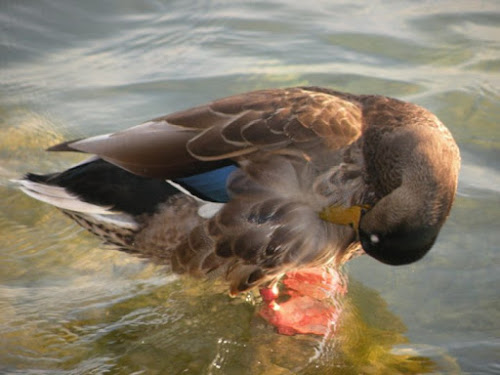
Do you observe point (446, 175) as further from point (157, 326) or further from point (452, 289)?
point (157, 326)

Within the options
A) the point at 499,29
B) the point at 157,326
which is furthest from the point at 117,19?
the point at 157,326

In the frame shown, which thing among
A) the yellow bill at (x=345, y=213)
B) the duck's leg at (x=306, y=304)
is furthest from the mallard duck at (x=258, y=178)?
the duck's leg at (x=306, y=304)

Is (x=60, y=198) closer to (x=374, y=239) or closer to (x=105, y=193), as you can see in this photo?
(x=105, y=193)

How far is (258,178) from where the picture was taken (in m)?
3.67

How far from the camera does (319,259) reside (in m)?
3.79

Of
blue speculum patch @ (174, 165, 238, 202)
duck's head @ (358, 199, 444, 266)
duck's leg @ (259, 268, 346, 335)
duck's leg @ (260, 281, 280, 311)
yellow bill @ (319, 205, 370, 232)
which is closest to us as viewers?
duck's head @ (358, 199, 444, 266)

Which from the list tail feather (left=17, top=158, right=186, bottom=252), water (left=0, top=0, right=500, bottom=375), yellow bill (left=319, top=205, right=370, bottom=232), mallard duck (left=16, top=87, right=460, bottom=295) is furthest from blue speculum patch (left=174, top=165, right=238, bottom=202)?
water (left=0, top=0, right=500, bottom=375)

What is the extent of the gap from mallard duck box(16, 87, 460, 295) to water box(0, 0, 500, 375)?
403 mm

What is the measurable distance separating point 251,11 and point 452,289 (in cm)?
475

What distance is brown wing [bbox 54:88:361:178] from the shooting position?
3668 mm

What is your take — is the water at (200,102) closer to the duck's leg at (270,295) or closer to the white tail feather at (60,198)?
the duck's leg at (270,295)

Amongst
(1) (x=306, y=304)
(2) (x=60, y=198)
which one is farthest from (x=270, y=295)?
(2) (x=60, y=198)

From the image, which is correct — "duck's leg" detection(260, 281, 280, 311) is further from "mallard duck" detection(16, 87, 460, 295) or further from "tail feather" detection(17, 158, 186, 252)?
"tail feather" detection(17, 158, 186, 252)

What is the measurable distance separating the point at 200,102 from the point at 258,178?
2.78 meters
